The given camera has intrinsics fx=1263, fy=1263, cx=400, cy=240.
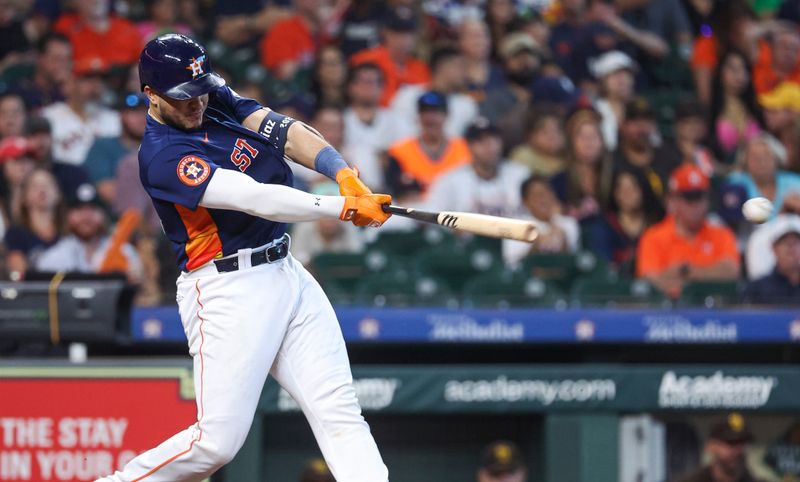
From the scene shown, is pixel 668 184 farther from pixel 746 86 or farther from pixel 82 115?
pixel 82 115

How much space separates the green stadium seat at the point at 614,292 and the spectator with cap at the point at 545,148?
1399 mm

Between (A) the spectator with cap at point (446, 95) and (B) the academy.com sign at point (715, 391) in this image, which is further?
(A) the spectator with cap at point (446, 95)

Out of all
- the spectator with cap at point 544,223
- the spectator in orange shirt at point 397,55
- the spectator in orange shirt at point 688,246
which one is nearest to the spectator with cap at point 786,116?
the spectator in orange shirt at point 688,246

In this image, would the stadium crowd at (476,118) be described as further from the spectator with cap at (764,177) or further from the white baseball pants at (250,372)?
the white baseball pants at (250,372)

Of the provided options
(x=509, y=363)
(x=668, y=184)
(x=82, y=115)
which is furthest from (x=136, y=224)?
(x=668, y=184)

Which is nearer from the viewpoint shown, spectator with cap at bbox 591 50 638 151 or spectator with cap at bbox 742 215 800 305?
spectator with cap at bbox 742 215 800 305

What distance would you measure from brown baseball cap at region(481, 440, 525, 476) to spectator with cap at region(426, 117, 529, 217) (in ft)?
6.80

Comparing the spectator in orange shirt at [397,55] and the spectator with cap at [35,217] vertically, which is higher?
the spectator in orange shirt at [397,55]

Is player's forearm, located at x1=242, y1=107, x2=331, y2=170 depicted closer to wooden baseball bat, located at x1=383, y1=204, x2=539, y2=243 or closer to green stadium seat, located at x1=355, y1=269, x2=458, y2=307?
wooden baseball bat, located at x1=383, y1=204, x2=539, y2=243

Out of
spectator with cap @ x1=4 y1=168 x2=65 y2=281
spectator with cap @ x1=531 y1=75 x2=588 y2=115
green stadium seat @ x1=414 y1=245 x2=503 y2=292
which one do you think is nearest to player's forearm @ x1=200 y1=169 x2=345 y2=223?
green stadium seat @ x1=414 y1=245 x2=503 y2=292

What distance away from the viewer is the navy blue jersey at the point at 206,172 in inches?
143

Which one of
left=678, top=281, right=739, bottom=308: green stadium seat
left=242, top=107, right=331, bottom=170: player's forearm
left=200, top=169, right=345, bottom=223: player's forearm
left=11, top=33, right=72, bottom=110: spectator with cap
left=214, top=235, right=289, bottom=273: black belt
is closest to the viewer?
left=200, top=169, right=345, bottom=223: player's forearm

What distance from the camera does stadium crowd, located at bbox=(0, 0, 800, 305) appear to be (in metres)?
6.80

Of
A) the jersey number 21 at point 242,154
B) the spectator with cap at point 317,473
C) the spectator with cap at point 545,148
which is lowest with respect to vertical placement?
the spectator with cap at point 317,473
